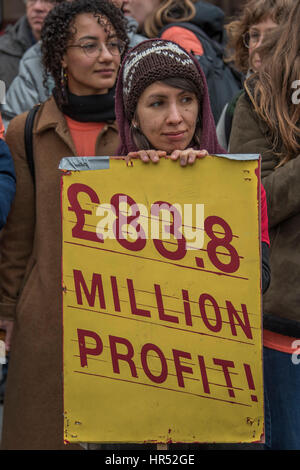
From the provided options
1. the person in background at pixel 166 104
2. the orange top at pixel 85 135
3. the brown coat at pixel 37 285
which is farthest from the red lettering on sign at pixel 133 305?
the orange top at pixel 85 135

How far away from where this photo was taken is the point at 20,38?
14.5 feet

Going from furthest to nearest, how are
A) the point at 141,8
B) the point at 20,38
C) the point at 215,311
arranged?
the point at 20,38
the point at 141,8
the point at 215,311

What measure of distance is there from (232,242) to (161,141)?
1.62 feet

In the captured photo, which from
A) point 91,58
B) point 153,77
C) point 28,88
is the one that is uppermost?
point 28,88

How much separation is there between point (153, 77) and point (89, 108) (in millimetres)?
656

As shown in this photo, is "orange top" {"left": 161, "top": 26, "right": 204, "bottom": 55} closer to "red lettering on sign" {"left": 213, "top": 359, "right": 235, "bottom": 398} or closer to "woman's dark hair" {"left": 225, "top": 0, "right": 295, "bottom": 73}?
"woman's dark hair" {"left": 225, "top": 0, "right": 295, "bottom": 73}

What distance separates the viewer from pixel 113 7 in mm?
3115

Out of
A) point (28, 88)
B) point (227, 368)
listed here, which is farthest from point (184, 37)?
point (227, 368)

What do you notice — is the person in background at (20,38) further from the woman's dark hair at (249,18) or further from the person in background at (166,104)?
the person in background at (166,104)

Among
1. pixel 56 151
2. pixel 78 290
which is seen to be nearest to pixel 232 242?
pixel 78 290

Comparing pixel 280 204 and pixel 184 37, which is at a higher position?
pixel 184 37

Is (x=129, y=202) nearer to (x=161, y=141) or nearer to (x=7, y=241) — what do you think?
(x=161, y=141)

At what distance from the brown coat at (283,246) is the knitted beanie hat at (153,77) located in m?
0.21

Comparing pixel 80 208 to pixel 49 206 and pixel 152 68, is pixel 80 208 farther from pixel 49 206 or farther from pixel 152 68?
pixel 49 206
